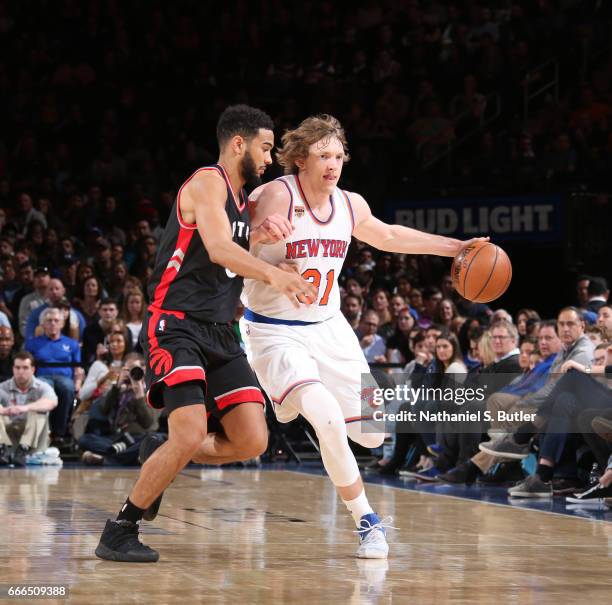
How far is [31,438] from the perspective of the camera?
11398mm

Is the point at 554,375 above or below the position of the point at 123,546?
above

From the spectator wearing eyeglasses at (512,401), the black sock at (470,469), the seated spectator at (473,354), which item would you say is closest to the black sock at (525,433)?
the spectator wearing eyeglasses at (512,401)

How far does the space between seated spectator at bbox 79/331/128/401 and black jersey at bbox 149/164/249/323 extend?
6.42 metres

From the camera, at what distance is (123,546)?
5.22m

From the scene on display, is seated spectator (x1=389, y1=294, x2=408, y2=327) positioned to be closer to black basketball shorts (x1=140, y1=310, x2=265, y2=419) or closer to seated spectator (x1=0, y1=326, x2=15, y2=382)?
seated spectator (x1=0, y1=326, x2=15, y2=382)

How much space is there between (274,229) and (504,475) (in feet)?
16.6

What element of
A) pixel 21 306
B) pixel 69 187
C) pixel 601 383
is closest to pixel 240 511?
pixel 601 383

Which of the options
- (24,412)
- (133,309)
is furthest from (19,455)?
(133,309)

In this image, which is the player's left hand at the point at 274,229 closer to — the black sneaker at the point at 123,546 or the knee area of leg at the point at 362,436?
the knee area of leg at the point at 362,436

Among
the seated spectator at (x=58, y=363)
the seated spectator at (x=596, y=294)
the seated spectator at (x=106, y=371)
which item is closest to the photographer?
the seated spectator at (x=106, y=371)

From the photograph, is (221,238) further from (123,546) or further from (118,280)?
(118,280)

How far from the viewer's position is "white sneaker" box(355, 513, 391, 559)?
5.50 metres

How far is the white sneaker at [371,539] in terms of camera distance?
18.1 feet

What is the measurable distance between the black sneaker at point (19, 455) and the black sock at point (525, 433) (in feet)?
15.4
